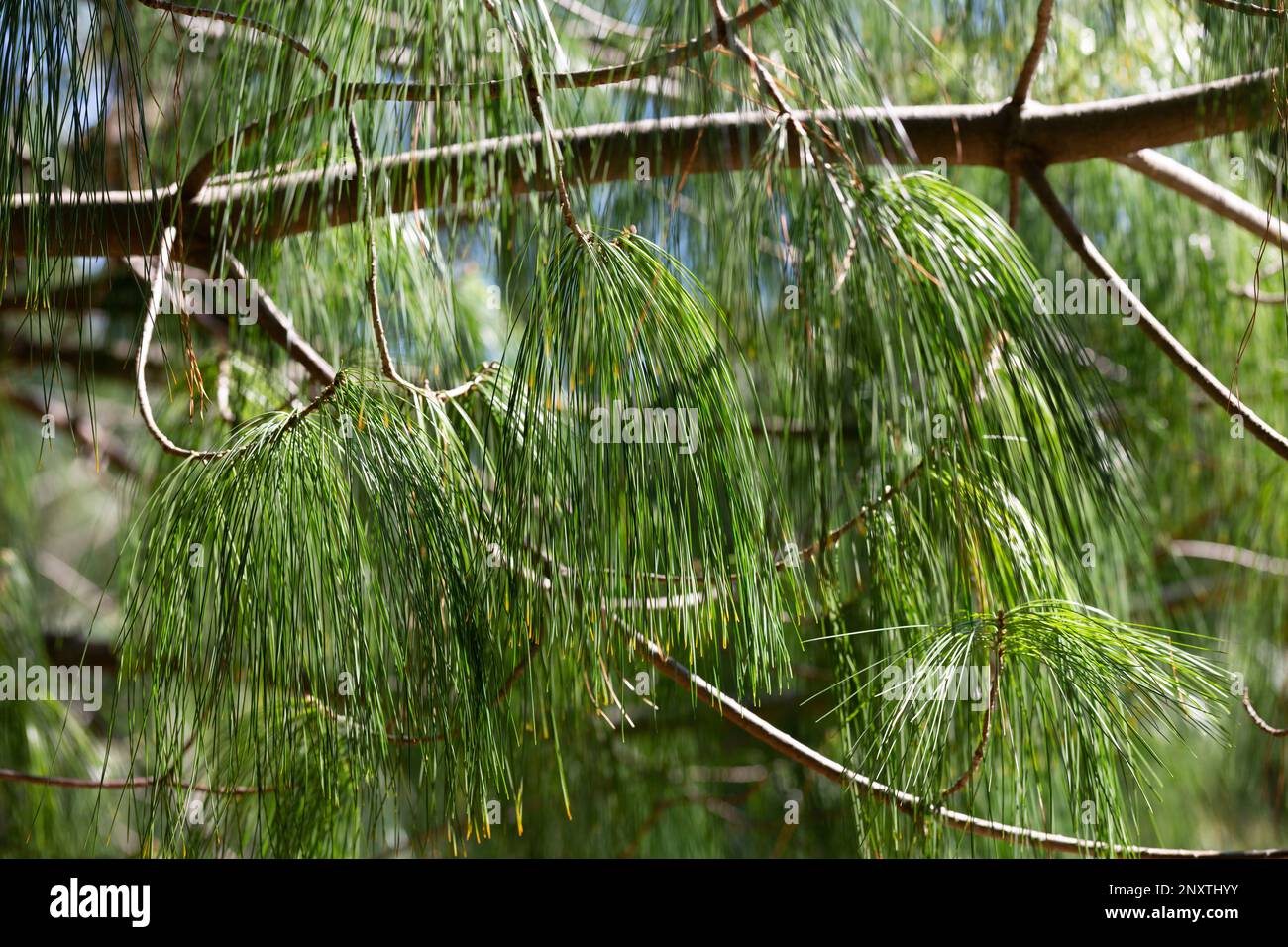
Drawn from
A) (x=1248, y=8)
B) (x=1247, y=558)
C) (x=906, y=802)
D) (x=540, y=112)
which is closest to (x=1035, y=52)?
(x=1248, y=8)

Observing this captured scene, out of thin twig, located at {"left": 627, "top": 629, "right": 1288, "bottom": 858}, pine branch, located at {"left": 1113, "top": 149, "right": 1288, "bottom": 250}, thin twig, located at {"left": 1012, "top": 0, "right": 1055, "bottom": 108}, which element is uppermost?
thin twig, located at {"left": 1012, "top": 0, "right": 1055, "bottom": 108}

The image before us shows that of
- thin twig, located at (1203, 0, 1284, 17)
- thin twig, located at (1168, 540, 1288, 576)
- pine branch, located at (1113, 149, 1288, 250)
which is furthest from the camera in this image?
thin twig, located at (1168, 540, 1288, 576)

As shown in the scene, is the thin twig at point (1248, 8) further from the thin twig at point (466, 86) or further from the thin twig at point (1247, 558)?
the thin twig at point (1247, 558)

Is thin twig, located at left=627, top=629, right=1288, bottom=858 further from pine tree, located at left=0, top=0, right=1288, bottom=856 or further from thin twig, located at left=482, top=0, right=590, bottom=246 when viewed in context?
thin twig, located at left=482, top=0, right=590, bottom=246

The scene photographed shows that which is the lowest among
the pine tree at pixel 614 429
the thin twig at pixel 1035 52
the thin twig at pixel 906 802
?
the thin twig at pixel 906 802

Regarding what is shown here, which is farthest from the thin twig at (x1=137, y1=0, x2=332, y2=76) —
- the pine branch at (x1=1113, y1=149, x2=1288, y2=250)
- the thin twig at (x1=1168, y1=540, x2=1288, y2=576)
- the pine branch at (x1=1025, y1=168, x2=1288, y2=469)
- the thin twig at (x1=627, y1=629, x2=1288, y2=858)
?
the thin twig at (x1=1168, y1=540, x2=1288, y2=576)

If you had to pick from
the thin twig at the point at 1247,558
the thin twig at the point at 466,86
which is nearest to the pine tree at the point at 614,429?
the thin twig at the point at 466,86

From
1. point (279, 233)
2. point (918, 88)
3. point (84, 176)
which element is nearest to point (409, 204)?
point (279, 233)

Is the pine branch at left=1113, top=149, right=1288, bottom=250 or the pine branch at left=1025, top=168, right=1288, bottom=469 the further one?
the pine branch at left=1113, top=149, right=1288, bottom=250

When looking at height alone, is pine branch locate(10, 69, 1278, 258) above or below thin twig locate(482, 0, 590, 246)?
above

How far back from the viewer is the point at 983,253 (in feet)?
1.62

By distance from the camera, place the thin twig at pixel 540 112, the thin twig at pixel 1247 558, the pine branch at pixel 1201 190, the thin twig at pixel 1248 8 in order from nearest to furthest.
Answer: the thin twig at pixel 540 112 < the thin twig at pixel 1248 8 < the pine branch at pixel 1201 190 < the thin twig at pixel 1247 558
